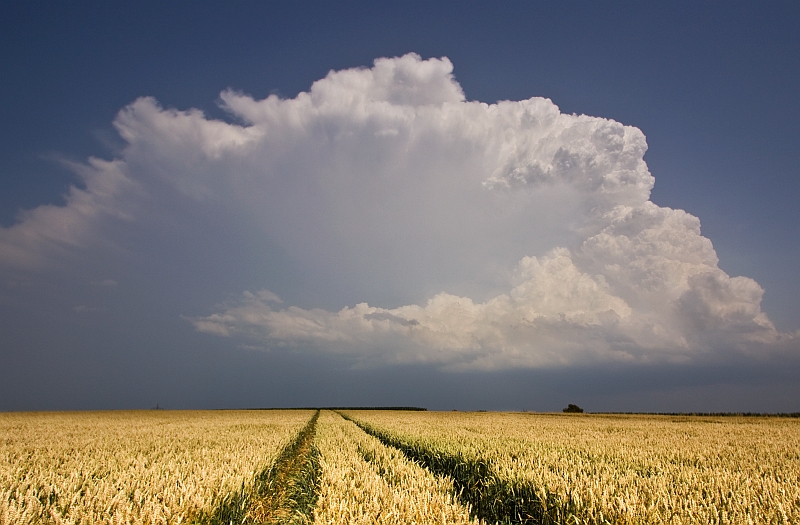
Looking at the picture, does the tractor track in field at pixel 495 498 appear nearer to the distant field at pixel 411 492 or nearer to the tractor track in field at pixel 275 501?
the distant field at pixel 411 492

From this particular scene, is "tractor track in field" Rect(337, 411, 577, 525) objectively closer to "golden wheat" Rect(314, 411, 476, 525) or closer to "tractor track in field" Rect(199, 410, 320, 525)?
"golden wheat" Rect(314, 411, 476, 525)

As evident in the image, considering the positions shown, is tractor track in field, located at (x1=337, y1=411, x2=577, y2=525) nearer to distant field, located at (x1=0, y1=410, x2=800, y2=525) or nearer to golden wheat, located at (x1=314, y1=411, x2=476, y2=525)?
distant field, located at (x1=0, y1=410, x2=800, y2=525)

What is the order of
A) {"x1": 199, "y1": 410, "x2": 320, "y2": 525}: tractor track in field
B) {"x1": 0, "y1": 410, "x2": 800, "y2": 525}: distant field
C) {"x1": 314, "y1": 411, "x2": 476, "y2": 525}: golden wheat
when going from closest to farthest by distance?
{"x1": 314, "y1": 411, "x2": 476, "y2": 525}: golden wheat
{"x1": 0, "y1": 410, "x2": 800, "y2": 525}: distant field
{"x1": 199, "y1": 410, "x2": 320, "y2": 525}: tractor track in field

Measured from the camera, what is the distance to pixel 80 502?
189 inches

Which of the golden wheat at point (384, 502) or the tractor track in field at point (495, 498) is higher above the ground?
the golden wheat at point (384, 502)

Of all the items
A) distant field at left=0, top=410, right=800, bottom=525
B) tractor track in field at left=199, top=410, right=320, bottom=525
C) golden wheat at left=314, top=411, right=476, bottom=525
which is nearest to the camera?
golden wheat at left=314, top=411, right=476, bottom=525

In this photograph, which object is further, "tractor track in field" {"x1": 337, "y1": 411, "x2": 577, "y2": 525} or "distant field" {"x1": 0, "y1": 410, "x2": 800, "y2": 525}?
"tractor track in field" {"x1": 337, "y1": 411, "x2": 577, "y2": 525}

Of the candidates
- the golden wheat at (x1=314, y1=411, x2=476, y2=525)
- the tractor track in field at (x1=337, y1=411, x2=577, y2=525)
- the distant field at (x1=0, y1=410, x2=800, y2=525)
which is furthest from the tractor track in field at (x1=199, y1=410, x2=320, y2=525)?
the tractor track in field at (x1=337, y1=411, x2=577, y2=525)

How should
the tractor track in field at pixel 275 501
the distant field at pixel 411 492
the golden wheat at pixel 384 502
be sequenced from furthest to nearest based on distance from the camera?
the tractor track in field at pixel 275 501
the distant field at pixel 411 492
the golden wheat at pixel 384 502

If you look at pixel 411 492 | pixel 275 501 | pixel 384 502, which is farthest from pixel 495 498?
pixel 275 501

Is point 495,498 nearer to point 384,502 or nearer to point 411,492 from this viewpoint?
point 411,492

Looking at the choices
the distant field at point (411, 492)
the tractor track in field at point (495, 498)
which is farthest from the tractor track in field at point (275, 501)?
the tractor track in field at point (495, 498)

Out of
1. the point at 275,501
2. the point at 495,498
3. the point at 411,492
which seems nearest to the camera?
the point at 411,492

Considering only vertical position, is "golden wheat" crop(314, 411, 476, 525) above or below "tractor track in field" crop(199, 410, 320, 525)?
above
